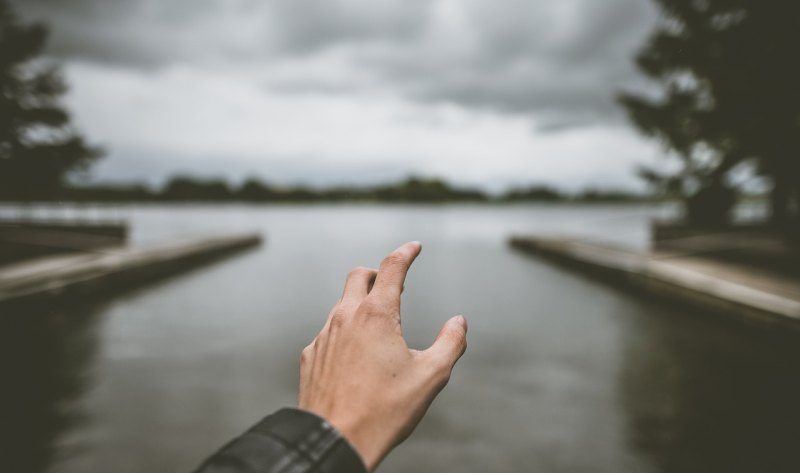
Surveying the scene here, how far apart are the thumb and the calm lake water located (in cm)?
349

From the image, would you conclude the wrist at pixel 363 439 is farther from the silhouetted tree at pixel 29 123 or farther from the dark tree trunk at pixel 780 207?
the silhouetted tree at pixel 29 123

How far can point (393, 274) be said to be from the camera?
1068 millimetres

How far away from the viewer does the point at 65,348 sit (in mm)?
7441

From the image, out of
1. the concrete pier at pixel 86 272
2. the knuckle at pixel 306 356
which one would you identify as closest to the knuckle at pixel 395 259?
the knuckle at pixel 306 356

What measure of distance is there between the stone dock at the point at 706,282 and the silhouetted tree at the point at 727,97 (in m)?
3.06

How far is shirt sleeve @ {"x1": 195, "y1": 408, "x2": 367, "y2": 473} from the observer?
2.55 ft

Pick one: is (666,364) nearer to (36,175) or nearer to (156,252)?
(156,252)

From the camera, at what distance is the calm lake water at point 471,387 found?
171 inches

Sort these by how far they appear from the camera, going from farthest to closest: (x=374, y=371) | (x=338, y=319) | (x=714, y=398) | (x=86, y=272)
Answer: (x=86, y=272)
(x=714, y=398)
(x=338, y=319)
(x=374, y=371)

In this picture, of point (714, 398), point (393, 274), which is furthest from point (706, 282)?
point (393, 274)

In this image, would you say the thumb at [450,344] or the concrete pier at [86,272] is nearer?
the thumb at [450,344]

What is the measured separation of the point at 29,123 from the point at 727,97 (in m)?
29.5

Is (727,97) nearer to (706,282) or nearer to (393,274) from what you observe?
(706,282)

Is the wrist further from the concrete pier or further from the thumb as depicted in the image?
the concrete pier
